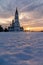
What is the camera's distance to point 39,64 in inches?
564

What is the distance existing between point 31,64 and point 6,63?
2048 millimetres

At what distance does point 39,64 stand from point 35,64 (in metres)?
0.31

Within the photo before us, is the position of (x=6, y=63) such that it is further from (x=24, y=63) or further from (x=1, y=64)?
(x=24, y=63)

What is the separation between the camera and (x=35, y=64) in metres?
14.4

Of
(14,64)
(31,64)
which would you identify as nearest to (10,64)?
(14,64)

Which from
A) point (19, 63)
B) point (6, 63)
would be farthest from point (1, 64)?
point (19, 63)

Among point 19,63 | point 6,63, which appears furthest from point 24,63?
point 6,63

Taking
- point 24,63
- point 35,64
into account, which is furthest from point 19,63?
point 35,64

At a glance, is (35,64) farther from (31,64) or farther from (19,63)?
(19,63)

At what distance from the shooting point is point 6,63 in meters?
14.9

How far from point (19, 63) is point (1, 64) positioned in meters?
1.43

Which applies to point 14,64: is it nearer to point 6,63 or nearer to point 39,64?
point 6,63

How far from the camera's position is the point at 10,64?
1447 cm

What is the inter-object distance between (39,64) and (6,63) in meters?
2.66
